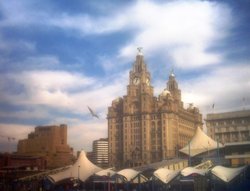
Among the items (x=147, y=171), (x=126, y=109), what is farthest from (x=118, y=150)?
(x=147, y=171)

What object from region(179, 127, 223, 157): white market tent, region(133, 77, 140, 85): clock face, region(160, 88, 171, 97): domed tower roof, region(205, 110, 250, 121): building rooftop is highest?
region(133, 77, 140, 85): clock face

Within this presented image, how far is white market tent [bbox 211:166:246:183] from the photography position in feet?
242

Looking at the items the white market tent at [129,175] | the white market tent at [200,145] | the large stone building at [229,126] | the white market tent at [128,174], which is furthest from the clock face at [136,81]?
the white market tent at [128,174]

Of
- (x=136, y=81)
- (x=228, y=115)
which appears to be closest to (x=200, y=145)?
(x=228, y=115)

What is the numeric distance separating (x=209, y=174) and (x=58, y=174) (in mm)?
43274

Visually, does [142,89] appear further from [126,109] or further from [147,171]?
[147,171]

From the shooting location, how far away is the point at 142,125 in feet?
576

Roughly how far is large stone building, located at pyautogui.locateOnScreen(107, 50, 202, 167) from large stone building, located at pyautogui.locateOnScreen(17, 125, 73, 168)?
2596 centimetres

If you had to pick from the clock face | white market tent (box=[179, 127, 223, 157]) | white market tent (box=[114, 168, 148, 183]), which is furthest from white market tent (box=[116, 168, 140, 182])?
the clock face

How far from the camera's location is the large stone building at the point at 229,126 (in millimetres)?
175250

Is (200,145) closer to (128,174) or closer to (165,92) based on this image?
(128,174)

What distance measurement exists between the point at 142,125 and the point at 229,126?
43301mm

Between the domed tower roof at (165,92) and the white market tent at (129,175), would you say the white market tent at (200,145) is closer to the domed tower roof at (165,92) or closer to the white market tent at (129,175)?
the white market tent at (129,175)

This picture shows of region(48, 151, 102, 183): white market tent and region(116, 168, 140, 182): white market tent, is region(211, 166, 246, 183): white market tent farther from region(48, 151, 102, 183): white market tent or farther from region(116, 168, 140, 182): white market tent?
region(48, 151, 102, 183): white market tent
